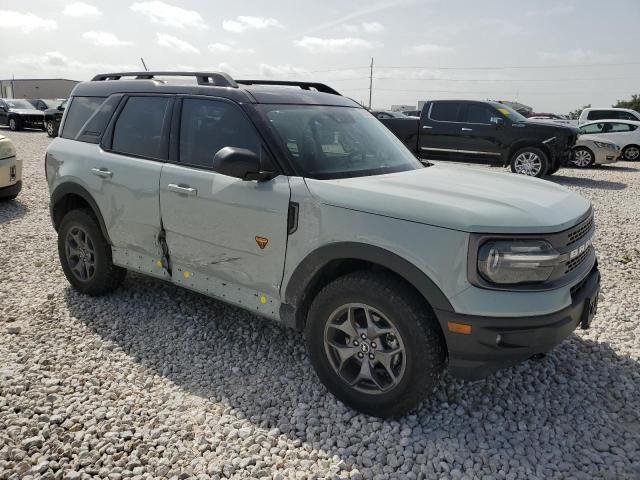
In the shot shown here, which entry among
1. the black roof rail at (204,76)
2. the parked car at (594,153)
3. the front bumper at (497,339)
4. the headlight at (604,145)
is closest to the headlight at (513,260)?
the front bumper at (497,339)

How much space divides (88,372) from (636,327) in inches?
160

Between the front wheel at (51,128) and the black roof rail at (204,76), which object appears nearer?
the black roof rail at (204,76)

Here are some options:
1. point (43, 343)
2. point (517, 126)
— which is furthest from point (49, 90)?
point (43, 343)

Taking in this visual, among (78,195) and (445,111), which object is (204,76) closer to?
(78,195)

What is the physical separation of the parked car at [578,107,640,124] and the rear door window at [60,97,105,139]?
17.6 metres

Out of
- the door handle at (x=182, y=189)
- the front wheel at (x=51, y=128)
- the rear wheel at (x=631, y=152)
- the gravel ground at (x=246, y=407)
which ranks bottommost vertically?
the gravel ground at (x=246, y=407)

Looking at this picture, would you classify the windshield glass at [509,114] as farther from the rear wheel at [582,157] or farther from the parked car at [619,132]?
the parked car at [619,132]

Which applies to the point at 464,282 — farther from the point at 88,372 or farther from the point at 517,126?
the point at 517,126

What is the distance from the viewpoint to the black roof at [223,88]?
3.39 m

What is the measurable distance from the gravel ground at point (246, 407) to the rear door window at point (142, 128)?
51.9 inches

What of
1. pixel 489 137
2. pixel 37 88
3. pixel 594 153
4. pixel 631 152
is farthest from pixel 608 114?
pixel 37 88

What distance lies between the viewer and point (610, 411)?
2.99 meters

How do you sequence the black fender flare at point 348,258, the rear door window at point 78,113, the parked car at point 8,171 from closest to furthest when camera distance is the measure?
the black fender flare at point 348,258
the rear door window at point 78,113
the parked car at point 8,171

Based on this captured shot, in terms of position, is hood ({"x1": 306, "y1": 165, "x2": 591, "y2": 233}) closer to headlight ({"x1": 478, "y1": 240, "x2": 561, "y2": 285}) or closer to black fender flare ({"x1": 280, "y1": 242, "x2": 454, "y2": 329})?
headlight ({"x1": 478, "y1": 240, "x2": 561, "y2": 285})
